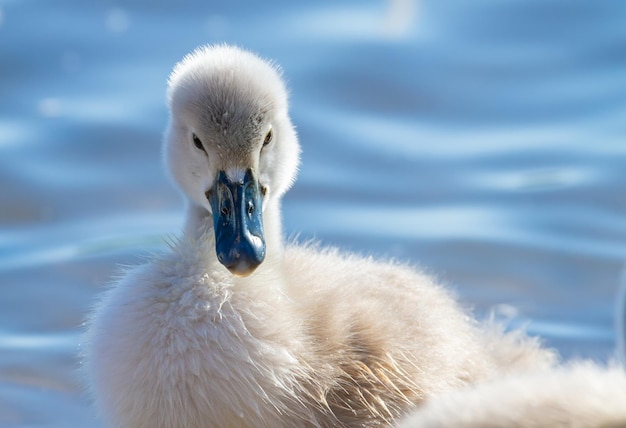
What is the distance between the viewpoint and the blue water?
11.8 feet

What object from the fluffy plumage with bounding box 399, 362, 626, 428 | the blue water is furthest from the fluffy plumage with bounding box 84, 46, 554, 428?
the blue water

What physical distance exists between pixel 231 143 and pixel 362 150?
1.92 meters

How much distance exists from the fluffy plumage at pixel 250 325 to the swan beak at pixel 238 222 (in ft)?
0.10

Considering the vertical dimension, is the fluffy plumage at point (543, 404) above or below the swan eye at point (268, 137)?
below

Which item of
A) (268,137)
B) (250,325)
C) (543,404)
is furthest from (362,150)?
(543,404)

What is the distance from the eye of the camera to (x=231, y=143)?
2.41 metres

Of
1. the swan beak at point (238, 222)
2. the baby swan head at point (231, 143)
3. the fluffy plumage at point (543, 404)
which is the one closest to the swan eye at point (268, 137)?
the baby swan head at point (231, 143)

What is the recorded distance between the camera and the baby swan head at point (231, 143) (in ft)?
7.68

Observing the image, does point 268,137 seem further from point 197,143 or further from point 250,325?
point 250,325

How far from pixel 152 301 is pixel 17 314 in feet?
4.30

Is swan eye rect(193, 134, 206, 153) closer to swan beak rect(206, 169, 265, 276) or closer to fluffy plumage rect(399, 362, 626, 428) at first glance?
swan beak rect(206, 169, 265, 276)

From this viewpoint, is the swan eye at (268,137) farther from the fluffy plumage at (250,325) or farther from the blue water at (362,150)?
the blue water at (362,150)

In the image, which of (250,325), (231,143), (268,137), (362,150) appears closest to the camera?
(250,325)

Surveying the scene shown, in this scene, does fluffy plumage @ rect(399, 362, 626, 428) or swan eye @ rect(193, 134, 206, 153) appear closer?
fluffy plumage @ rect(399, 362, 626, 428)
